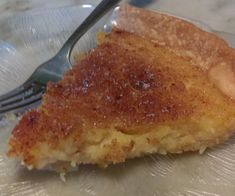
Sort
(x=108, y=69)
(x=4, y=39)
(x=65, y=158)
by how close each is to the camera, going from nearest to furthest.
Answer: (x=65, y=158), (x=108, y=69), (x=4, y=39)

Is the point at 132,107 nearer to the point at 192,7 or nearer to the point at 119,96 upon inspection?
the point at 119,96

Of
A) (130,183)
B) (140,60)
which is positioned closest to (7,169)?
(130,183)

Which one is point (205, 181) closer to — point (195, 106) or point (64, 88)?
point (195, 106)

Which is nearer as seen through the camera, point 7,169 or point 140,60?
point 7,169

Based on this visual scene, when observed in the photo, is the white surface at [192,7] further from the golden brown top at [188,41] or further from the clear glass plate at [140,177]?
the clear glass plate at [140,177]

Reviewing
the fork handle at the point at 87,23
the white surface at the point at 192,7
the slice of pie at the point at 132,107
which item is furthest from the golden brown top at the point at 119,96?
the white surface at the point at 192,7

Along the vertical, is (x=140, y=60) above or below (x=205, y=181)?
above

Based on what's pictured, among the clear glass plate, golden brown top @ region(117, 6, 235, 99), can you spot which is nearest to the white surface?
golden brown top @ region(117, 6, 235, 99)

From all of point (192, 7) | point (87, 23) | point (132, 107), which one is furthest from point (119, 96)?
point (192, 7)
